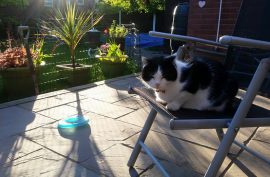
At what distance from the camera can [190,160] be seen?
2.22 metres

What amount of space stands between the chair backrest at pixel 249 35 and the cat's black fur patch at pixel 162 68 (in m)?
0.69

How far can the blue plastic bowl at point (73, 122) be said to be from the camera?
2769mm

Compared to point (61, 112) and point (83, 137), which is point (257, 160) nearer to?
point (83, 137)

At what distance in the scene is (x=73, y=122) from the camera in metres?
2.81

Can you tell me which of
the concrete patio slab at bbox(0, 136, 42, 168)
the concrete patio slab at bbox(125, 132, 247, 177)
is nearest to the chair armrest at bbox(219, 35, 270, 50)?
the concrete patio slab at bbox(125, 132, 247, 177)

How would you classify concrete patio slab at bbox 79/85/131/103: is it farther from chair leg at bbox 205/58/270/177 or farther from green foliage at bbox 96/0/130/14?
green foliage at bbox 96/0/130/14

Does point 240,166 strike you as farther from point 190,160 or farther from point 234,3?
point 234,3

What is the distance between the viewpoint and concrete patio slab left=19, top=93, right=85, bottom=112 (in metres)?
3.35

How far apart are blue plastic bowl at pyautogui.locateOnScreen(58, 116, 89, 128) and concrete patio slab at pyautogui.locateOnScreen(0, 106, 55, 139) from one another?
0.62 feet

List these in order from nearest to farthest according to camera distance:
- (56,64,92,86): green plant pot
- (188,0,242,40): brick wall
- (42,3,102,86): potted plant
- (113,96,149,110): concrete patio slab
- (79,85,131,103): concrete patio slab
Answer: (113,96,149,110): concrete patio slab → (79,85,131,103): concrete patio slab → (188,0,242,40): brick wall → (42,3,102,86): potted plant → (56,64,92,86): green plant pot

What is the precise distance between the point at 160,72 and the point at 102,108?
1.87 meters

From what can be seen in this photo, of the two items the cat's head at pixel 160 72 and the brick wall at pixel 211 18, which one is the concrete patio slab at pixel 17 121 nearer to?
the cat's head at pixel 160 72

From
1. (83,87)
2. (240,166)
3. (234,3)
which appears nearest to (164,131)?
(240,166)

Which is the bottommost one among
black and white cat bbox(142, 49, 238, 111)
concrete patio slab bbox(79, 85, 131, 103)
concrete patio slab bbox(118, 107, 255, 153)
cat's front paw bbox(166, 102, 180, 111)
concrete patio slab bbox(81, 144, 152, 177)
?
concrete patio slab bbox(79, 85, 131, 103)
